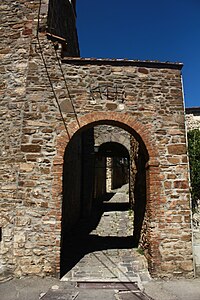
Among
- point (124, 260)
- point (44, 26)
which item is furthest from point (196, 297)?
point (44, 26)

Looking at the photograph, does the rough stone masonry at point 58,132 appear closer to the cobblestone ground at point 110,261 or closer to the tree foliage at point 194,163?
the tree foliage at point 194,163

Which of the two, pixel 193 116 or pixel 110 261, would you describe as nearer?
pixel 110 261

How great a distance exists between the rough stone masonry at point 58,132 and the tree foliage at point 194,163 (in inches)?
11.5

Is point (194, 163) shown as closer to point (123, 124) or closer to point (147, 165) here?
point (147, 165)

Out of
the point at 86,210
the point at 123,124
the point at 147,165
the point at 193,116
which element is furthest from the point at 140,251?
the point at 193,116

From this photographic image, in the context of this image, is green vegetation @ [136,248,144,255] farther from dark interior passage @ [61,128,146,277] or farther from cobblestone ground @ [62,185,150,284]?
dark interior passage @ [61,128,146,277]

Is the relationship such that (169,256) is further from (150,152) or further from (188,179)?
(150,152)

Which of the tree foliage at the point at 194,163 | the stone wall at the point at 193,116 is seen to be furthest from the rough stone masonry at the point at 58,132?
the stone wall at the point at 193,116

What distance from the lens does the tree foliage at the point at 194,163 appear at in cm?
547

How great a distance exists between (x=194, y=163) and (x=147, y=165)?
43.5 inches

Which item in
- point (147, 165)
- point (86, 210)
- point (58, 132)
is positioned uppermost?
point (58, 132)

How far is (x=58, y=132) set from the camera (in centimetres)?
537

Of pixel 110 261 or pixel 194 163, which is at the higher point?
pixel 194 163

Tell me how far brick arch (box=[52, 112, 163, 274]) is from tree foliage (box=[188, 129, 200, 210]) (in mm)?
851
